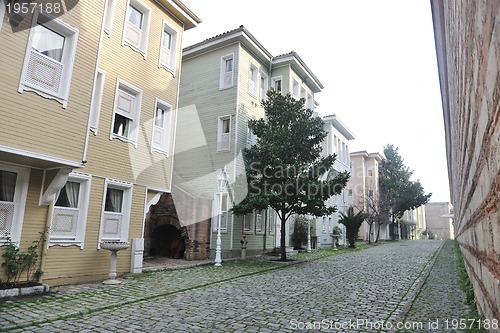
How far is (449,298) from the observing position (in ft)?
25.6

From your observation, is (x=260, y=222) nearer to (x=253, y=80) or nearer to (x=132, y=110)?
(x=253, y=80)

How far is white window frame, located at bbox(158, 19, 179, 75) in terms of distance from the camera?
12367mm

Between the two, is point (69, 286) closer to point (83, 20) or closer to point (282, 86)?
point (83, 20)

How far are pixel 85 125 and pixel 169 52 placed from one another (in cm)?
581

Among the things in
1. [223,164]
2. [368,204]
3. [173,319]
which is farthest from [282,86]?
[368,204]

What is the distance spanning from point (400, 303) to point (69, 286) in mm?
7935

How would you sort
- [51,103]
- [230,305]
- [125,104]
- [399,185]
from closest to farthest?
1. [230,305]
2. [51,103]
3. [125,104]
4. [399,185]

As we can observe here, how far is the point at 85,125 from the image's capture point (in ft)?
27.1

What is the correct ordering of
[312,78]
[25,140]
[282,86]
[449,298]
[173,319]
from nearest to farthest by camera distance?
[173,319] → [25,140] → [449,298] → [282,86] → [312,78]

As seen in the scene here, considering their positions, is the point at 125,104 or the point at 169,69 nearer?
the point at 125,104

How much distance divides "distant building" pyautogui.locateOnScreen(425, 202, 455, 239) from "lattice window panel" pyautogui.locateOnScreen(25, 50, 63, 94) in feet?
238

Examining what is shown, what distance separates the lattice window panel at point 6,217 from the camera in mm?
7365

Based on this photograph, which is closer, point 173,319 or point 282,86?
point 173,319

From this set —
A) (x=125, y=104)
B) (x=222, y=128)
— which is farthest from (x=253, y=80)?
(x=125, y=104)
